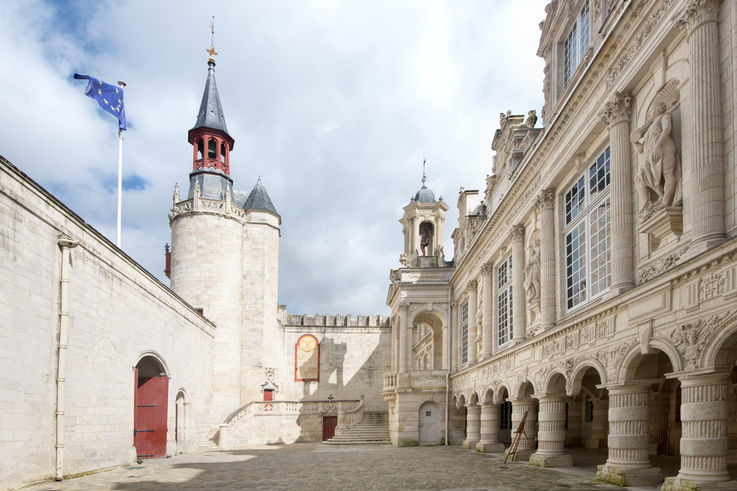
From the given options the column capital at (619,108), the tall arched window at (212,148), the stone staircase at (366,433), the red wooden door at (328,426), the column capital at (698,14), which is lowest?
the red wooden door at (328,426)

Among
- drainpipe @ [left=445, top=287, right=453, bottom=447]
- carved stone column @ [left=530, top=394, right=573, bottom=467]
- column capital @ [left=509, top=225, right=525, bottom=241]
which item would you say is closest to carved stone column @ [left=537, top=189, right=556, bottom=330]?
carved stone column @ [left=530, top=394, right=573, bottom=467]

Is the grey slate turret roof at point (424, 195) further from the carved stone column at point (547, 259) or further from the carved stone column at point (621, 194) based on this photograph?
the carved stone column at point (621, 194)

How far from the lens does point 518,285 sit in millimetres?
18766

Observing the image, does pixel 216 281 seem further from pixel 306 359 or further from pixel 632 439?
pixel 632 439

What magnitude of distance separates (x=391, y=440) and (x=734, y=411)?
1840cm

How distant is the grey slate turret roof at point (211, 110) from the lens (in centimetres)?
3894

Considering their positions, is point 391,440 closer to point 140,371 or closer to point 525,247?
point 140,371

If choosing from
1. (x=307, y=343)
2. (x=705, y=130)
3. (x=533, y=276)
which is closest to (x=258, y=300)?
(x=307, y=343)

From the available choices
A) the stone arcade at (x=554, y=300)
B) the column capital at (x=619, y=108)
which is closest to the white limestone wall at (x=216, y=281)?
the stone arcade at (x=554, y=300)

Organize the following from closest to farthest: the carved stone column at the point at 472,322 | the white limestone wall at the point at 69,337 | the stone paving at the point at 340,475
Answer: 1. the white limestone wall at the point at 69,337
2. the stone paving at the point at 340,475
3. the carved stone column at the point at 472,322

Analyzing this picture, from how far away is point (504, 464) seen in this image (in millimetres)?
16938

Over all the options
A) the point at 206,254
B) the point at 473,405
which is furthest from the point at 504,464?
the point at 206,254

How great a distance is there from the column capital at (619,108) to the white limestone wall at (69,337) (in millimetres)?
11601

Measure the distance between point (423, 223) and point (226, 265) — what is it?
38.2 ft
